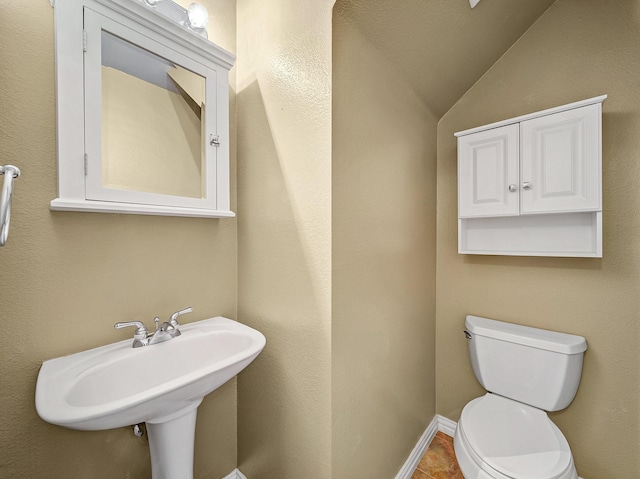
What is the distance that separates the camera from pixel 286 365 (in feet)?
3.57

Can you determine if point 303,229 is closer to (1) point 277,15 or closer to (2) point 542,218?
(1) point 277,15

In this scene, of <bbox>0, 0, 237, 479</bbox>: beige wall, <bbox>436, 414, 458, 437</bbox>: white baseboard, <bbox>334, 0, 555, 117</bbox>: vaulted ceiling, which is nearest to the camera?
<bbox>0, 0, 237, 479</bbox>: beige wall

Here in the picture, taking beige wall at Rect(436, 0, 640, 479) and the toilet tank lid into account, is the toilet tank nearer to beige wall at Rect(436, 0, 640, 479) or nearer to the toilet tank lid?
the toilet tank lid

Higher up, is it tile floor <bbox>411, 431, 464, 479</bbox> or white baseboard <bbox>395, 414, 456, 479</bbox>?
white baseboard <bbox>395, 414, 456, 479</bbox>

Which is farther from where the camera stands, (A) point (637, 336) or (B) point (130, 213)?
(A) point (637, 336)

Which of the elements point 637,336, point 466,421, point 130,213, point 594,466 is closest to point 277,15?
point 130,213

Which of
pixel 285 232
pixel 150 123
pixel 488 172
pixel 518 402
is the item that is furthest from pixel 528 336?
pixel 150 123

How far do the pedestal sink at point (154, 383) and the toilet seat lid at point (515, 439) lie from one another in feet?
3.09

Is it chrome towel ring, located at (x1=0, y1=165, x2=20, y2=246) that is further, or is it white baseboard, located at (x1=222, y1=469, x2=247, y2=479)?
white baseboard, located at (x1=222, y1=469, x2=247, y2=479)

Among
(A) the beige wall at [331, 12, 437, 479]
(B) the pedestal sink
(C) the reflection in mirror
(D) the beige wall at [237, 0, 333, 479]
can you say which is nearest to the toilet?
(A) the beige wall at [331, 12, 437, 479]

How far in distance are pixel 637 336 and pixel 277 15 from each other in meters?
2.00

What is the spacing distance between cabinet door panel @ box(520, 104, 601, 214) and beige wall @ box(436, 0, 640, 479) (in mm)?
192

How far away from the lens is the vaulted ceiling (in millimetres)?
997

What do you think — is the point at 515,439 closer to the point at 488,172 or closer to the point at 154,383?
the point at 488,172
